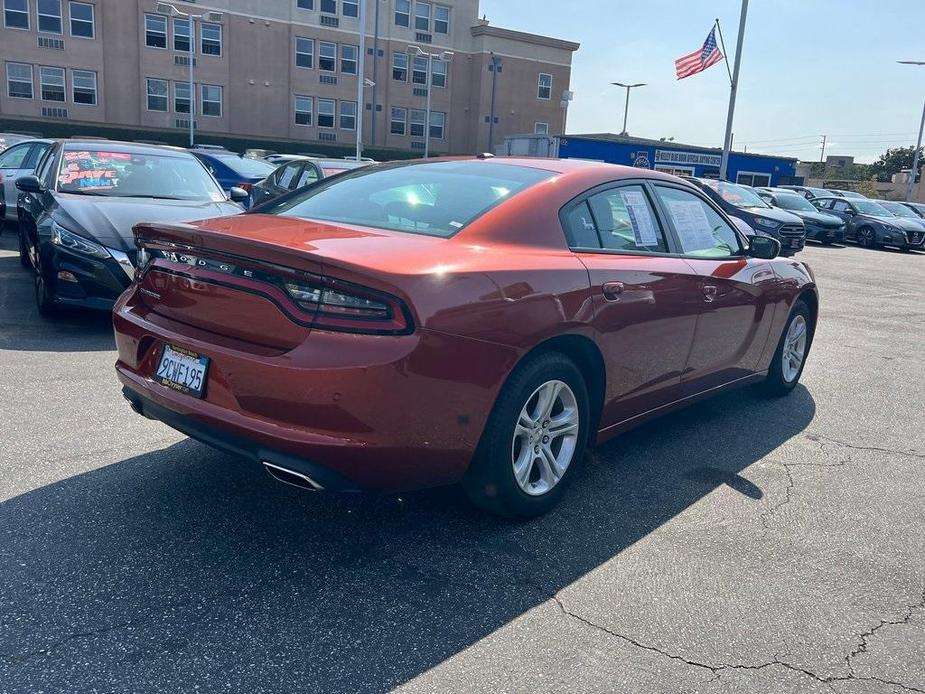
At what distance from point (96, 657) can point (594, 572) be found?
1.80 metres

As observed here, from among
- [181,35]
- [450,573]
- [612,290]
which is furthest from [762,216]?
[181,35]

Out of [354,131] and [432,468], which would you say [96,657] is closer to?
[432,468]

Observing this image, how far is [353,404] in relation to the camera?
281 cm

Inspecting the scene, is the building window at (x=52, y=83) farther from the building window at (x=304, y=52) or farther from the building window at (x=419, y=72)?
the building window at (x=419, y=72)

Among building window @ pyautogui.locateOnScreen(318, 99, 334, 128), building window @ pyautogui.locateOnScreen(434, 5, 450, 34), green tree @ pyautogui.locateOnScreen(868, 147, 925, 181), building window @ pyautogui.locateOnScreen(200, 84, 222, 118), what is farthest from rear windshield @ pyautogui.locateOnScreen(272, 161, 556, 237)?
green tree @ pyautogui.locateOnScreen(868, 147, 925, 181)

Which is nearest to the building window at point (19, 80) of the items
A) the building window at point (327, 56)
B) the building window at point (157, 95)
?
the building window at point (157, 95)

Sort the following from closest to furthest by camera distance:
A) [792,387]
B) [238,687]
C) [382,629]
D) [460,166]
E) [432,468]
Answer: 1. [238,687]
2. [382,629]
3. [432,468]
4. [460,166]
5. [792,387]

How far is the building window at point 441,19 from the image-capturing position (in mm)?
49603

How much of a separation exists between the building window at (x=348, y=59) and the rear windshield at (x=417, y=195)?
150 feet

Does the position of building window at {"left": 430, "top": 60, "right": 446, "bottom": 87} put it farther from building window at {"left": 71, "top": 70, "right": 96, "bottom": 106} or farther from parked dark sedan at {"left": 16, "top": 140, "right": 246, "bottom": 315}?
parked dark sedan at {"left": 16, "top": 140, "right": 246, "bottom": 315}

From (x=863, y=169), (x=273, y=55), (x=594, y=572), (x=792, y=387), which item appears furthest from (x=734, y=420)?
(x=863, y=169)

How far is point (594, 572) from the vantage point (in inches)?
126

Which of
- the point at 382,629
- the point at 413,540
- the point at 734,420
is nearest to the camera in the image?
the point at 382,629

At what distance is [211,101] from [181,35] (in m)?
3.49
